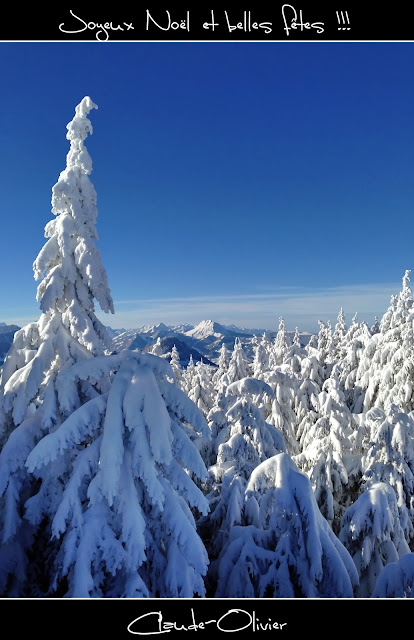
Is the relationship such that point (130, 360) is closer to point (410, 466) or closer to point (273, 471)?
point (273, 471)

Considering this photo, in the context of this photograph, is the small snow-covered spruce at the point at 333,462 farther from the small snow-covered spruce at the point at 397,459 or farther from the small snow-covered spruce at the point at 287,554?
the small snow-covered spruce at the point at 287,554

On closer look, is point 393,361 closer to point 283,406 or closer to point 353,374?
point 353,374

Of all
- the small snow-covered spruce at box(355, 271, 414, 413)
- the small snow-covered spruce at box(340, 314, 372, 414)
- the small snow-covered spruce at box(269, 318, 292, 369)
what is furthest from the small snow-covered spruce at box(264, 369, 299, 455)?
the small snow-covered spruce at box(269, 318, 292, 369)

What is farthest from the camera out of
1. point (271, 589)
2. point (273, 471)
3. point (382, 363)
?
point (382, 363)

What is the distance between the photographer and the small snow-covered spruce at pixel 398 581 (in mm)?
7793

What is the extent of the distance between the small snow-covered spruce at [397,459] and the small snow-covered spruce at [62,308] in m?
10.7

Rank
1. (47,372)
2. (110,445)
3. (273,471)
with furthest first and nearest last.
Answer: (47,372) < (273,471) < (110,445)

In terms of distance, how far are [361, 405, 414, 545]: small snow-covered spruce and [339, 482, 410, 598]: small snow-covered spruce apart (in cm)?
161

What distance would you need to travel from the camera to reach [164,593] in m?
6.71
